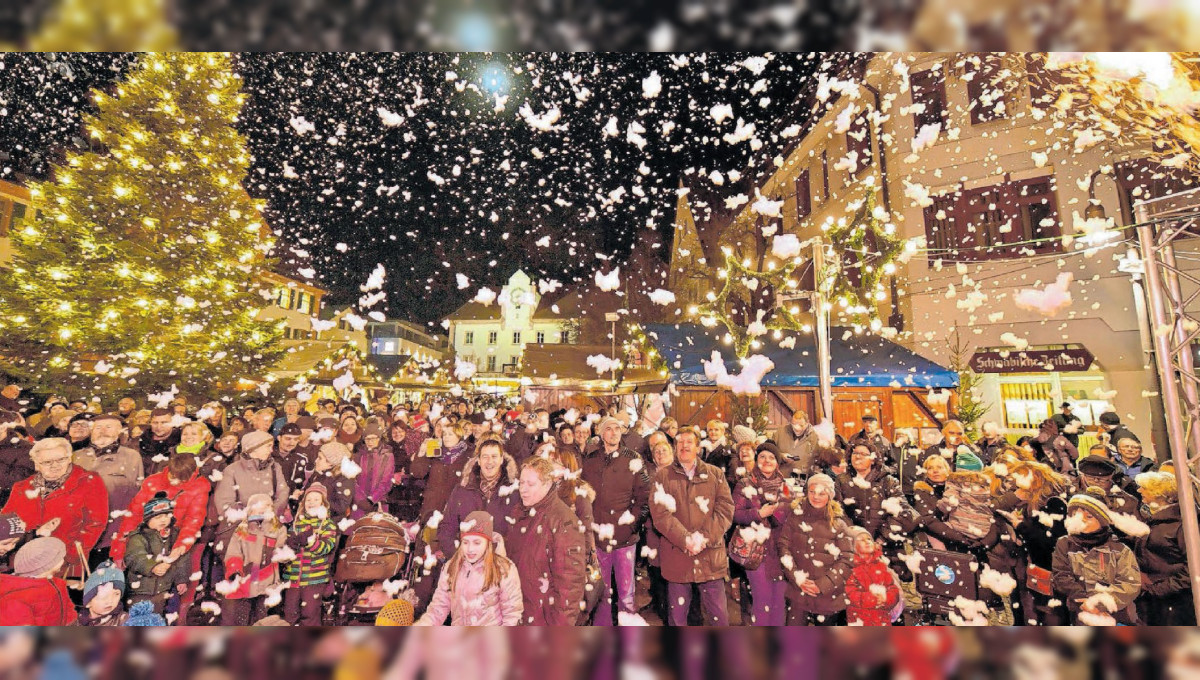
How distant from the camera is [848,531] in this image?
4129 millimetres

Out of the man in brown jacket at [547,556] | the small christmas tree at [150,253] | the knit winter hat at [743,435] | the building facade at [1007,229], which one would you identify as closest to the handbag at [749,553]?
the knit winter hat at [743,435]

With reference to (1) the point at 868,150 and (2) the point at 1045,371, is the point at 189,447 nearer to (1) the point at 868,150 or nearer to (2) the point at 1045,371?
(2) the point at 1045,371

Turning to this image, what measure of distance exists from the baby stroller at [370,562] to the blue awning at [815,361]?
9.00m

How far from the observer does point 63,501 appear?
13.8 ft

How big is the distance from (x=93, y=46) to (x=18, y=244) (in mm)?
16190

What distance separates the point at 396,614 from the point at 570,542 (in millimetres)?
1611

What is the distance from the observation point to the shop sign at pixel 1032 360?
10.8 m

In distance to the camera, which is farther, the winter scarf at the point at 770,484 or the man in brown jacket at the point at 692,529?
the winter scarf at the point at 770,484

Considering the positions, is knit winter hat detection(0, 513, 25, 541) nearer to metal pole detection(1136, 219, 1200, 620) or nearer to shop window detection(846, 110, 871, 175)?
metal pole detection(1136, 219, 1200, 620)

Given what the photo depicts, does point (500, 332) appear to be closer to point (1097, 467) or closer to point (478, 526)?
point (478, 526)

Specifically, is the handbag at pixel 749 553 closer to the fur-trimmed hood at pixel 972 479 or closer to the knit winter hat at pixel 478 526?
the fur-trimmed hood at pixel 972 479

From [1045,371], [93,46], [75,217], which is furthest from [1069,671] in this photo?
[75,217]

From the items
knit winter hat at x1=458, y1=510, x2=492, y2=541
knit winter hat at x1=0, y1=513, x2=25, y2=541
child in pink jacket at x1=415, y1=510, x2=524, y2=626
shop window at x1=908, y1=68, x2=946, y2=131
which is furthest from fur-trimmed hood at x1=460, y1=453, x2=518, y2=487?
shop window at x1=908, y1=68, x2=946, y2=131

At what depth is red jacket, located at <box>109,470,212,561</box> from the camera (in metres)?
4.26
